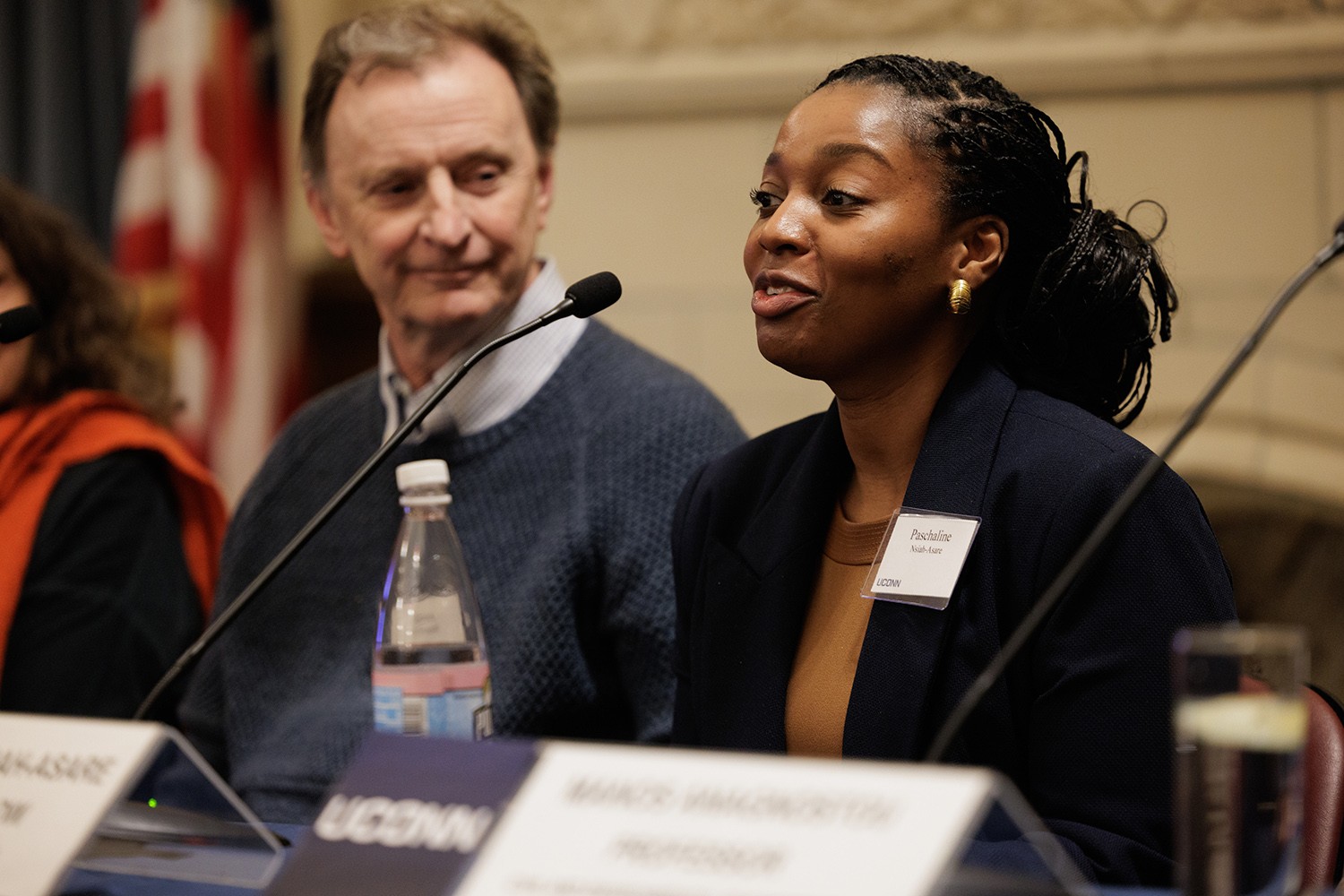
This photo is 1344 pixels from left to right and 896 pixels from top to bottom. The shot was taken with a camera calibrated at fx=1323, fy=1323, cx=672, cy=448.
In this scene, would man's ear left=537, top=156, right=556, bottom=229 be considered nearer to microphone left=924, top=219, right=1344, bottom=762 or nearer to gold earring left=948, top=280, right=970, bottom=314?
gold earring left=948, top=280, right=970, bottom=314

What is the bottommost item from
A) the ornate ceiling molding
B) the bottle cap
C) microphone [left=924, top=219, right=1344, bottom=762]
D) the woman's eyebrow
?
the bottle cap

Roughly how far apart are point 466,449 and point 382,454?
561mm

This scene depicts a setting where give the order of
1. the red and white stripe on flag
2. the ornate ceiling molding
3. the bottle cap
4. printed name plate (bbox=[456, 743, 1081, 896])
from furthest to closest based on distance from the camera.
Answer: the red and white stripe on flag < the ornate ceiling molding < the bottle cap < printed name plate (bbox=[456, 743, 1081, 896])

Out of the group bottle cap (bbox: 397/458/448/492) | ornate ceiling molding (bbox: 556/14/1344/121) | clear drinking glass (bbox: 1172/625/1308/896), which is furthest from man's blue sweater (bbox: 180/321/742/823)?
ornate ceiling molding (bbox: 556/14/1344/121)

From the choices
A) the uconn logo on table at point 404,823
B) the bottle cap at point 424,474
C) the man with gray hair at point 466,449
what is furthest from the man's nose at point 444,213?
the uconn logo on table at point 404,823

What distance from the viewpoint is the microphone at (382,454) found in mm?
1014

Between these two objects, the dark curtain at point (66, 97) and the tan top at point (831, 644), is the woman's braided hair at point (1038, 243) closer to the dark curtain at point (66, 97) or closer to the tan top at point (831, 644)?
the tan top at point (831, 644)

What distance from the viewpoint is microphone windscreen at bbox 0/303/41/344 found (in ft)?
3.93

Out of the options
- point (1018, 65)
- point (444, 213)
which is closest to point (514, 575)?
point (444, 213)

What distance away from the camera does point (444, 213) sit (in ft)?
5.39

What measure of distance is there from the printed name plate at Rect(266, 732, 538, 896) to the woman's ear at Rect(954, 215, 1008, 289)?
2.41 ft

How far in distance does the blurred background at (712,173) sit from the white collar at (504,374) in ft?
3.78

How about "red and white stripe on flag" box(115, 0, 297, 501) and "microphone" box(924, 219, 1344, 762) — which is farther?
"red and white stripe on flag" box(115, 0, 297, 501)

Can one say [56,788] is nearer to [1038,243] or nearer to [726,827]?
[726,827]
